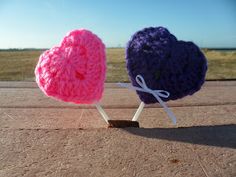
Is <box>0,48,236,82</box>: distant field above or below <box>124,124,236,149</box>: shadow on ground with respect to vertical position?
below

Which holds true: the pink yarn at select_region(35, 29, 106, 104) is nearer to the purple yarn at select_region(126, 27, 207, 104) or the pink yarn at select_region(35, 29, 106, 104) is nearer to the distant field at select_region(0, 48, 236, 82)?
the purple yarn at select_region(126, 27, 207, 104)

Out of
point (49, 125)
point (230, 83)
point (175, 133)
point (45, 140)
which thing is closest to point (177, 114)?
point (175, 133)

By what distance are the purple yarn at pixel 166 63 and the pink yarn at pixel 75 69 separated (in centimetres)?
29

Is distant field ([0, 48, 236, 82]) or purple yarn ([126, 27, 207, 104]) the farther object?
distant field ([0, 48, 236, 82])

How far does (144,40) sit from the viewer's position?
3047mm

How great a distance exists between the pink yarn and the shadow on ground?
462mm

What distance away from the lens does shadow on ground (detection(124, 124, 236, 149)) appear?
2762mm

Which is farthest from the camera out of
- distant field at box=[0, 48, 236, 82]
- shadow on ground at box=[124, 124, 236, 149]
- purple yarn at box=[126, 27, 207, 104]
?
distant field at box=[0, 48, 236, 82]

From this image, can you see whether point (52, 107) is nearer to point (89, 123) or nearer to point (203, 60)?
point (89, 123)

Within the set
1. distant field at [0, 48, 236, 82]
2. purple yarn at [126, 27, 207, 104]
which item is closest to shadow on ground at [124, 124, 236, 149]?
purple yarn at [126, 27, 207, 104]

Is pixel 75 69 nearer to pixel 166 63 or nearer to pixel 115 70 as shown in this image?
pixel 166 63

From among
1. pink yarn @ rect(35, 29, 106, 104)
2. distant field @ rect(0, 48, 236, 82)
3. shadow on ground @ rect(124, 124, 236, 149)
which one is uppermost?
pink yarn @ rect(35, 29, 106, 104)

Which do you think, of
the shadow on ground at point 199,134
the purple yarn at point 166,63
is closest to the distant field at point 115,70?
the purple yarn at point 166,63

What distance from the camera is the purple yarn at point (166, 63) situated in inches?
117
